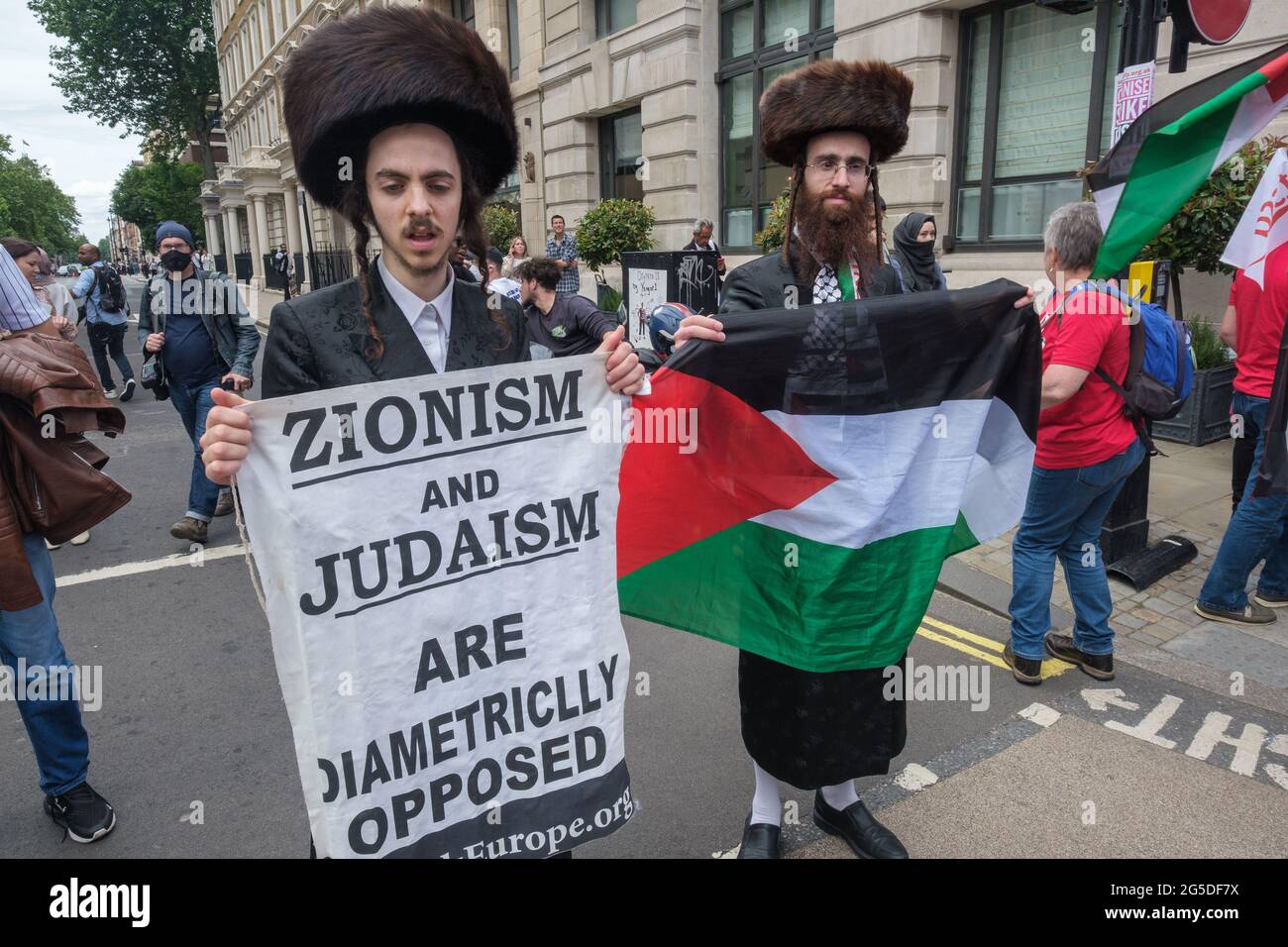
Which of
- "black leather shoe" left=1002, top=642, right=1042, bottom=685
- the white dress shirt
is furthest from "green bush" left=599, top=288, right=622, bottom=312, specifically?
the white dress shirt

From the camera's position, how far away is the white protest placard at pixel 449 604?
67.4 inches

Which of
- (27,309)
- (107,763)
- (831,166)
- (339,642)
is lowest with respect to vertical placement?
(107,763)

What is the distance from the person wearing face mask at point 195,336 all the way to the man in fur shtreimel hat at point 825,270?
4973mm

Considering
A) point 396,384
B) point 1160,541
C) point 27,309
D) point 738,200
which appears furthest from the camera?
point 738,200

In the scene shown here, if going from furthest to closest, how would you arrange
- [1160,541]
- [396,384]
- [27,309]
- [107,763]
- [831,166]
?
1. [1160,541]
2. [107,763]
3. [27,309]
4. [831,166]
5. [396,384]

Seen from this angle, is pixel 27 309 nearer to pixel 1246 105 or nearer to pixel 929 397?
pixel 929 397

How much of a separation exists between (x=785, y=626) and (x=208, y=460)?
1.59m

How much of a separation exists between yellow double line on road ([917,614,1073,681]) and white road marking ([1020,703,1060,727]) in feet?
1.01

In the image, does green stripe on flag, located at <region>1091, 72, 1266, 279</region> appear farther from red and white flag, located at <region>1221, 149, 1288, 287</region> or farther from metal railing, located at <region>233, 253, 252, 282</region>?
metal railing, located at <region>233, 253, 252, 282</region>

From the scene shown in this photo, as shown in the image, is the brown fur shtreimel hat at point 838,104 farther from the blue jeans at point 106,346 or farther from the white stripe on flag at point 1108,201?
the blue jeans at point 106,346

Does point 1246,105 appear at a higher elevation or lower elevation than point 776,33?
lower

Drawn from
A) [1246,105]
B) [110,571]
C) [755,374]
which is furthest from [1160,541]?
[110,571]

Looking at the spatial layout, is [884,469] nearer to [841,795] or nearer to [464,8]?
[841,795]

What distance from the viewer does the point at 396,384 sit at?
1769 millimetres
